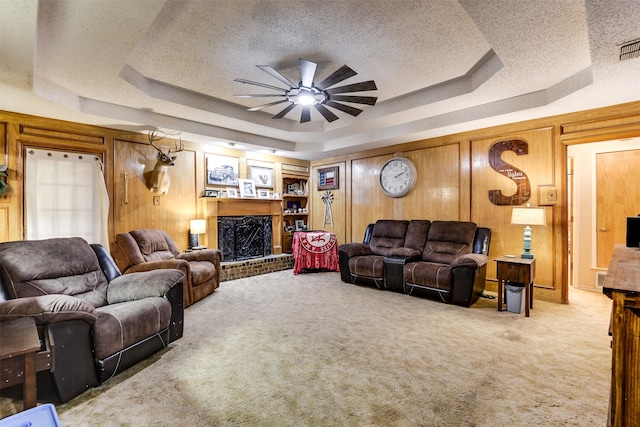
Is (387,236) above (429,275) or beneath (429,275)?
above

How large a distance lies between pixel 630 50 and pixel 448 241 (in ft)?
9.29

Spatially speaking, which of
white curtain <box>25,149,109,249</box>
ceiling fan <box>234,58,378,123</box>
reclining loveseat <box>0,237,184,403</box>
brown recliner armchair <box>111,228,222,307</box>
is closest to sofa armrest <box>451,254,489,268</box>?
ceiling fan <box>234,58,378,123</box>

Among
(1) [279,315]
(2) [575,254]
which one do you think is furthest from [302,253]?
(2) [575,254]

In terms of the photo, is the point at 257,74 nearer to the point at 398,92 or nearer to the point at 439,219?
the point at 398,92

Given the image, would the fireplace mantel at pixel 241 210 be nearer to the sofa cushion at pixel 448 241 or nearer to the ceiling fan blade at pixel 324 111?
the ceiling fan blade at pixel 324 111

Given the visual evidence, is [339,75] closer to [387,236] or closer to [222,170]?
[387,236]

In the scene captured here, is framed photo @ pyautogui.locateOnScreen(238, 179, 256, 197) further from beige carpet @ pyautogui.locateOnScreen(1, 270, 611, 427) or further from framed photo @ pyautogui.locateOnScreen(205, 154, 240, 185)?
beige carpet @ pyautogui.locateOnScreen(1, 270, 611, 427)

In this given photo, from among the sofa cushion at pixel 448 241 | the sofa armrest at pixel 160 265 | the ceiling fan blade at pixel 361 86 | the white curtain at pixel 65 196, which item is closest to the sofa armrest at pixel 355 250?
the sofa cushion at pixel 448 241

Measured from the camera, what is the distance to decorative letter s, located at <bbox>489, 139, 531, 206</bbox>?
13.6 ft

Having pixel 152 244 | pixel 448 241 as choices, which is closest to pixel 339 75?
pixel 448 241

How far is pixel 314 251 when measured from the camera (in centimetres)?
574

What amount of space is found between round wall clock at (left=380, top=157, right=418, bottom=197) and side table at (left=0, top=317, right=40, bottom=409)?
16.5 ft

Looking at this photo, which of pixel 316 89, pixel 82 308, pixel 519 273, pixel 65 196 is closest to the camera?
pixel 82 308

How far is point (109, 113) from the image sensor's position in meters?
3.90
